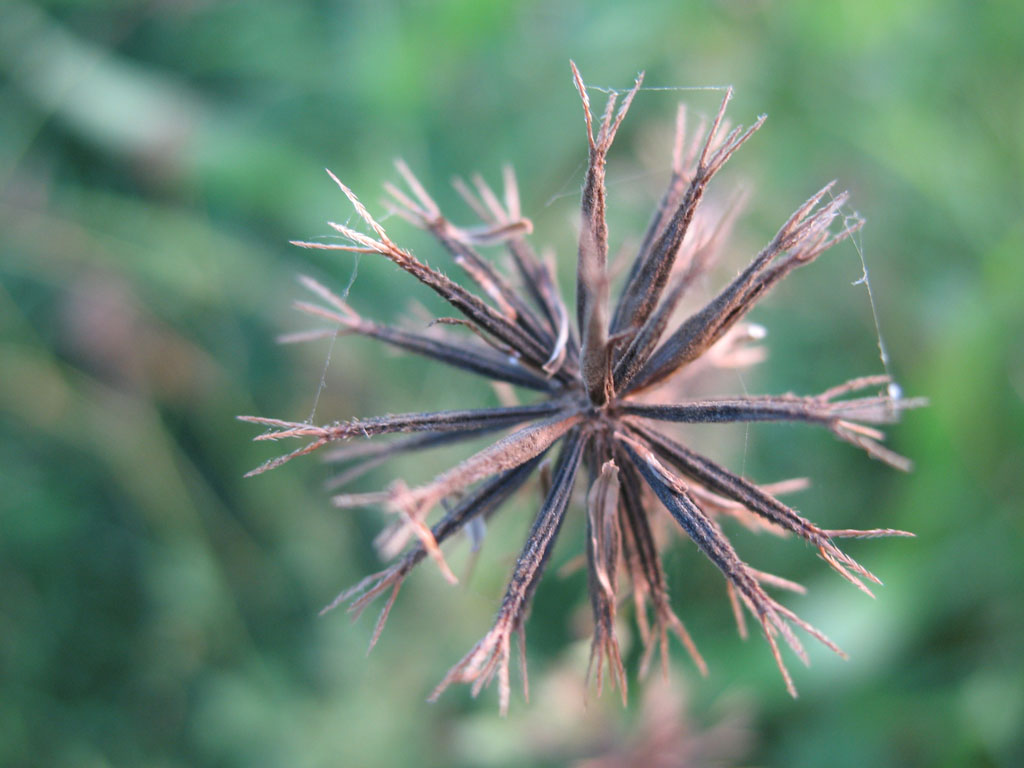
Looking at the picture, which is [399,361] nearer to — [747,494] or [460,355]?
[460,355]

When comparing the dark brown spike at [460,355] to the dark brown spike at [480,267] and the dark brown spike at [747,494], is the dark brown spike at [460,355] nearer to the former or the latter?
the dark brown spike at [480,267]

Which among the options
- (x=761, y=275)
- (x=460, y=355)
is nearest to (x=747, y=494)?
(x=761, y=275)

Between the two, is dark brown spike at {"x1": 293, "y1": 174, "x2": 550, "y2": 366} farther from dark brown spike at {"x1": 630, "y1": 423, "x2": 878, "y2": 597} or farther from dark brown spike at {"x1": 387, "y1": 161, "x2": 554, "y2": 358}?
dark brown spike at {"x1": 630, "y1": 423, "x2": 878, "y2": 597}

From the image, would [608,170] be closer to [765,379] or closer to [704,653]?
[765,379]

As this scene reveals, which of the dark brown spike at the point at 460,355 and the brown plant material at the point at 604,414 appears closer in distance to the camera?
the brown plant material at the point at 604,414

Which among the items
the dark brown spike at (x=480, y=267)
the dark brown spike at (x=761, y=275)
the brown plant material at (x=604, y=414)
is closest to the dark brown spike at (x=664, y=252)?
the brown plant material at (x=604, y=414)

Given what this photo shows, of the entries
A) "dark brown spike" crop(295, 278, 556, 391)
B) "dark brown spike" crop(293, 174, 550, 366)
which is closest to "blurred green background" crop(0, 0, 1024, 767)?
"dark brown spike" crop(295, 278, 556, 391)

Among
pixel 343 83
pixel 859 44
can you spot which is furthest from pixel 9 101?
pixel 859 44
